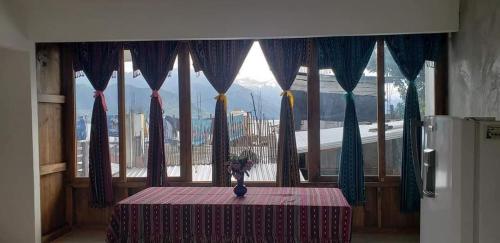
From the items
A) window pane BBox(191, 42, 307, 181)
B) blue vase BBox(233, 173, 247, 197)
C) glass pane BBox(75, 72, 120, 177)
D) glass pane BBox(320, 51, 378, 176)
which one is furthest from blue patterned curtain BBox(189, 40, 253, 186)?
blue vase BBox(233, 173, 247, 197)

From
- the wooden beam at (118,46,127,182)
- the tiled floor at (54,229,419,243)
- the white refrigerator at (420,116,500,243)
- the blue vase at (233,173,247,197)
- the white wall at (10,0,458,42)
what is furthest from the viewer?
the wooden beam at (118,46,127,182)

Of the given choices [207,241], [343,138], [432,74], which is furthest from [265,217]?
[432,74]

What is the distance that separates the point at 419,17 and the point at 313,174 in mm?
2034

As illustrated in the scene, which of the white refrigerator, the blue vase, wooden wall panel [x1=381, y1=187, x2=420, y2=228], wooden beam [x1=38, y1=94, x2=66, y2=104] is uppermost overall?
wooden beam [x1=38, y1=94, x2=66, y2=104]

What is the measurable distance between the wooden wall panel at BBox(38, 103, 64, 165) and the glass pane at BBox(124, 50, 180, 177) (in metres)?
0.79

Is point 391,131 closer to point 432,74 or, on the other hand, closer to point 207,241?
point 432,74

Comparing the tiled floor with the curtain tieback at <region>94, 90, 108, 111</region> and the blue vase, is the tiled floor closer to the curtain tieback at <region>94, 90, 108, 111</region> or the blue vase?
the curtain tieback at <region>94, 90, 108, 111</region>

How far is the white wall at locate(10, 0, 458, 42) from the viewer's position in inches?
164

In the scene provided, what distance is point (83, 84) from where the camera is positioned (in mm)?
5262

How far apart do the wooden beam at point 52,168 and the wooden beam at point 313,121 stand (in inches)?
115

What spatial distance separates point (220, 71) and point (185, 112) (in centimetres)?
Answer: 65

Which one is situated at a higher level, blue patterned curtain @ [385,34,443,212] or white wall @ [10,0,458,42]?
white wall @ [10,0,458,42]

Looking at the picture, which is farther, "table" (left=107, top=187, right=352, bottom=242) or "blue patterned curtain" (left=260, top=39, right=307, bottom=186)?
"blue patterned curtain" (left=260, top=39, right=307, bottom=186)

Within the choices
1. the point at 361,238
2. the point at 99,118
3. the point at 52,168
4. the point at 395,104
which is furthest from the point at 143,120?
the point at 395,104
